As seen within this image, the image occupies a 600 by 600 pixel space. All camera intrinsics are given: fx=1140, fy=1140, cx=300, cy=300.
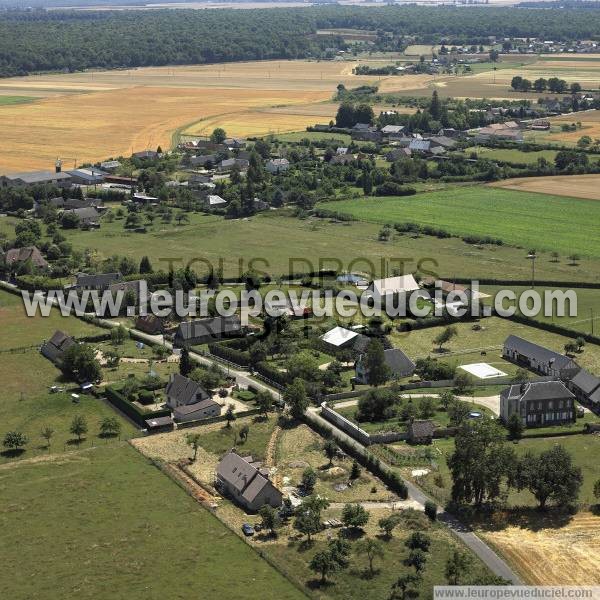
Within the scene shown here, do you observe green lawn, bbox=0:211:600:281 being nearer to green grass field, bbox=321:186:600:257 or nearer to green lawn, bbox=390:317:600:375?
green grass field, bbox=321:186:600:257

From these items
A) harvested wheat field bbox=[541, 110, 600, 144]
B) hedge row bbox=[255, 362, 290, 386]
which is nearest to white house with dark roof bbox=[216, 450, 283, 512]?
hedge row bbox=[255, 362, 290, 386]

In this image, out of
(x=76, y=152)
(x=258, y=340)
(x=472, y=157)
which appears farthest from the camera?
(x=76, y=152)

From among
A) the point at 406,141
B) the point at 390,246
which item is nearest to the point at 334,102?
the point at 406,141

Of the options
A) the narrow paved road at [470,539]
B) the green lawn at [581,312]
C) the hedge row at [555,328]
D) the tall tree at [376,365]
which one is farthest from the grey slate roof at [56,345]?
the green lawn at [581,312]

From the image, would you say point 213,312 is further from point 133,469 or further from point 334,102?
point 334,102

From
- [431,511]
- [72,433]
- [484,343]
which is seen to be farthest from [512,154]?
[431,511]

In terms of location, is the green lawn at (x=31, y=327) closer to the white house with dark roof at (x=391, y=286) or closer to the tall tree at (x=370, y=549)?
the white house with dark roof at (x=391, y=286)
